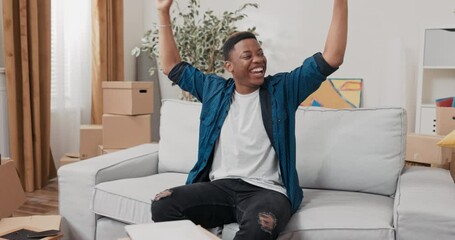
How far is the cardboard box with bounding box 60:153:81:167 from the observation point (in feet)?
12.2

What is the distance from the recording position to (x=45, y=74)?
3.62m

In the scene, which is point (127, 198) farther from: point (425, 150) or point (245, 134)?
point (425, 150)

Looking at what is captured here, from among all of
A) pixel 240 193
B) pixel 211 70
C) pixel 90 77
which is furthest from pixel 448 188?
pixel 90 77

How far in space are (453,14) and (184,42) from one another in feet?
7.11

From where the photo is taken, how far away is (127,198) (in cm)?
192

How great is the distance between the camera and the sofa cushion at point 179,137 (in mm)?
2311

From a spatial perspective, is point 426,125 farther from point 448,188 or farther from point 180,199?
point 180,199

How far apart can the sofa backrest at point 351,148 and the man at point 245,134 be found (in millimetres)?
270

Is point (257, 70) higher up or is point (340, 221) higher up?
point (257, 70)

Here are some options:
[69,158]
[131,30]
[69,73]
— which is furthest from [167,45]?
[131,30]

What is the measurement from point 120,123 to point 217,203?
84.9 inches

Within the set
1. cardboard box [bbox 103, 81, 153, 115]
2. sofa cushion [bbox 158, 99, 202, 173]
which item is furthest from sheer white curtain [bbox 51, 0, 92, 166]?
sofa cushion [bbox 158, 99, 202, 173]

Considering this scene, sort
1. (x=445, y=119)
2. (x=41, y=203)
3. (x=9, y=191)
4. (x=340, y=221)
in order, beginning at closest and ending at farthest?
(x=340, y=221)
(x=9, y=191)
(x=445, y=119)
(x=41, y=203)

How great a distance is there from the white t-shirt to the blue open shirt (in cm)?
3
